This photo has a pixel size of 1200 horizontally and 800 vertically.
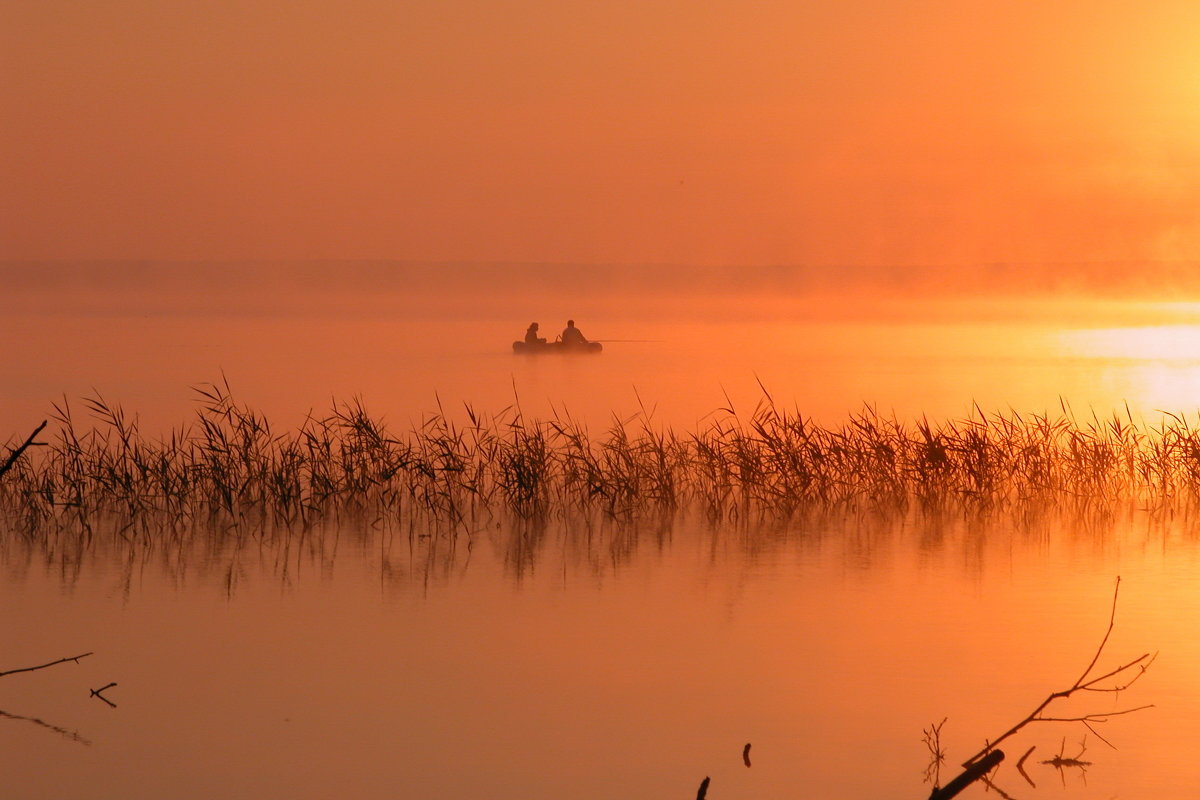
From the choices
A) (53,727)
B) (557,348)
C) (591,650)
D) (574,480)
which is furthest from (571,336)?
(53,727)

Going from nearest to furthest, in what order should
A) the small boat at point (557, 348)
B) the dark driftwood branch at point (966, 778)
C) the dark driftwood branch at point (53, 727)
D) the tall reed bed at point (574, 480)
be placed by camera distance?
the dark driftwood branch at point (966, 778) < the dark driftwood branch at point (53, 727) < the tall reed bed at point (574, 480) < the small boat at point (557, 348)

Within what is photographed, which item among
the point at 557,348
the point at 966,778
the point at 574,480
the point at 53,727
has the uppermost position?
the point at 557,348

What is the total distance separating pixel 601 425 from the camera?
2262 centimetres

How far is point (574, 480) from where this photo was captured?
13.1m

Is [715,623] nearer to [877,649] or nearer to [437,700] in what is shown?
[877,649]

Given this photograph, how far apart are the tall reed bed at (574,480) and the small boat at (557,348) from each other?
24.8 meters

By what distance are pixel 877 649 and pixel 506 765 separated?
2.81 metres

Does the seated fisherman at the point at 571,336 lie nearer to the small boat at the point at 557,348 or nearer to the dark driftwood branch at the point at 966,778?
the small boat at the point at 557,348

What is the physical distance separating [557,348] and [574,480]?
26573 mm

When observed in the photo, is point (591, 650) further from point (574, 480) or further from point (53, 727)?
point (574, 480)

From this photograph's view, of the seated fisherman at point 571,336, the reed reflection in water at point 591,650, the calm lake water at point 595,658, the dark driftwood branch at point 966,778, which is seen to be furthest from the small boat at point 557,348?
the dark driftwood branch at point 966,778

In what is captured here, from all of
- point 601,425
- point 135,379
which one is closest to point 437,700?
point 601,425

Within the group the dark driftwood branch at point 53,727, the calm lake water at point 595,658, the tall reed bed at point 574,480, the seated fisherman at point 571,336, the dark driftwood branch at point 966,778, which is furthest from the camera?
the seated fisherman at point 571,336

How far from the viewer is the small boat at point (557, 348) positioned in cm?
3919
